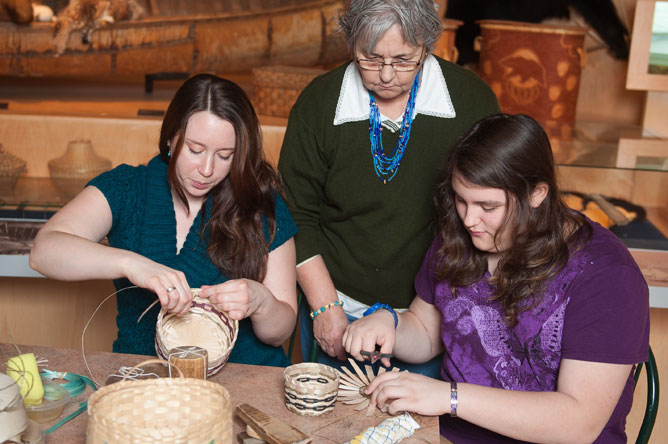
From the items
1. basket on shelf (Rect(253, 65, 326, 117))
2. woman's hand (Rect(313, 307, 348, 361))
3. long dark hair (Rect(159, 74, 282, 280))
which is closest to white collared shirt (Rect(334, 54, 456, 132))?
long dark hair (Rect(159, 74, 282, 280))

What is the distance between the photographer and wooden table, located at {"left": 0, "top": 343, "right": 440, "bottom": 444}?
138 cm

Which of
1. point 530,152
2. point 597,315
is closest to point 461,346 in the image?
point 597,315

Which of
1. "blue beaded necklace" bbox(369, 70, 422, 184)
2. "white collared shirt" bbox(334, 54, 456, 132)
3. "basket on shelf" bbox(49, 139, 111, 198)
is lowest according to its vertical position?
"basket on shelf" bbox(49, 139, 111, 198)

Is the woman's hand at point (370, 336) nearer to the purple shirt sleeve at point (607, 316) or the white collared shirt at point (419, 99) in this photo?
the purple shirt sleeve at point (607, 316)

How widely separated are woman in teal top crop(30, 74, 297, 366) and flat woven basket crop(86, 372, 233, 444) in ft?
1.59

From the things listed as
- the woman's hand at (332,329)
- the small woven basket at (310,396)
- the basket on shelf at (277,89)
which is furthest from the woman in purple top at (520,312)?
the basket on shelf at (277,89)

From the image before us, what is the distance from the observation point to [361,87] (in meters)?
2.08

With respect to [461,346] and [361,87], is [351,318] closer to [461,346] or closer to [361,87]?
[461,346]

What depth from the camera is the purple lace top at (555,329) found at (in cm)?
155

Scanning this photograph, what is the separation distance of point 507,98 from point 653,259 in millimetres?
1106

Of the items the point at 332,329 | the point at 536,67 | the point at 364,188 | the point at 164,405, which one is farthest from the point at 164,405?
the point at 536,67

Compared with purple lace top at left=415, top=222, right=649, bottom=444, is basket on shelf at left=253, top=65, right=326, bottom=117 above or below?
above

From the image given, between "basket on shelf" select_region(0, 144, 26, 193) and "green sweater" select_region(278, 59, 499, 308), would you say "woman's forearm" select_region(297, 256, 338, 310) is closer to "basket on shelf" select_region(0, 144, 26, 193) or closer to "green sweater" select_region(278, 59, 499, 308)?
"green sweater" select_region(278, 59, 499, 308)

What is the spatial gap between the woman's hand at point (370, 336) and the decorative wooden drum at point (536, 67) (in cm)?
165
